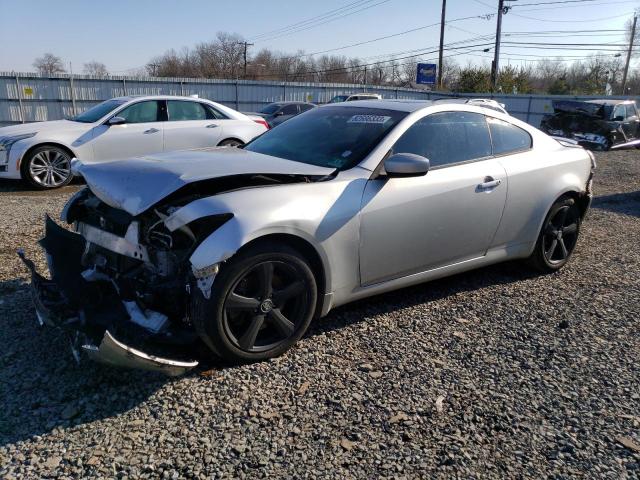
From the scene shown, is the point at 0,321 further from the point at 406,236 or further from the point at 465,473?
the point at 465,473

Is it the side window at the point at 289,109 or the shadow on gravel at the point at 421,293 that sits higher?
the side window at the point at 289,109

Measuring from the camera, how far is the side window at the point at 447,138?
156 inches

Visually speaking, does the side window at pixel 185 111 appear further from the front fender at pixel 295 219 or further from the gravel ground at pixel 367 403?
the front fender at pixel 295 219

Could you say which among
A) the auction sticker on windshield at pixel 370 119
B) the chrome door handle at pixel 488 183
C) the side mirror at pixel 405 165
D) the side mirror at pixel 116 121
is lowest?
the chrome door handle at pixel 488 183

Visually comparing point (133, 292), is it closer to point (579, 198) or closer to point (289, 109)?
point (579, 198)

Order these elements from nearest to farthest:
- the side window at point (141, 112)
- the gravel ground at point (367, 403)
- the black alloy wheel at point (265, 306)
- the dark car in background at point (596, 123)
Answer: the gravel ground at point (367, 403)
the black alloy wheel at point (265, 306)
the side window at point (141, 112)
the dark car in background at point (596, 123)

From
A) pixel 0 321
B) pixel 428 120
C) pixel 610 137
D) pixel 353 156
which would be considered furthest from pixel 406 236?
pixel 610 137

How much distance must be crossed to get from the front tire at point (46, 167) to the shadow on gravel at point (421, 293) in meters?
6.78

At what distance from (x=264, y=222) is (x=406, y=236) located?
1168 millimetres

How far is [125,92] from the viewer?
2277cm

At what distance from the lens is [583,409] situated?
2.97m

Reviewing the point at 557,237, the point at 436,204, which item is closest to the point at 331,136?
the point at 436,204

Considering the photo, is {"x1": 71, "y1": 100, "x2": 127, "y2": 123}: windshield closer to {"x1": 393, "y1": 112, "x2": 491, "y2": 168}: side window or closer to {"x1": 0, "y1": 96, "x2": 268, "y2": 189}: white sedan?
{"x1": 0, "y1": 96, "x2": 268, "y2": 189}: white sedan

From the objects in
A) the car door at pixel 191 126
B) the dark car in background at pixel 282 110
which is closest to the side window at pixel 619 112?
the dark car in background at pixel 282 110
